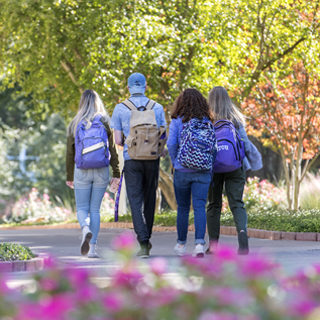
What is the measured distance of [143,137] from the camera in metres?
7.05

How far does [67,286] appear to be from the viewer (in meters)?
2.65

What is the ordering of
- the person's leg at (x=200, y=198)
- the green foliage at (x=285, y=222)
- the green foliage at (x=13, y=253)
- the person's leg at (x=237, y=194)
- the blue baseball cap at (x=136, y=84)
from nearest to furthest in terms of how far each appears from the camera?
the green foliage at (x=13, y=253)
the person's leg at (x=200, y=198)
the blue baseball cap at (x=136, y=84)
the person's leg at (x=237, y=194)
the green foliage at (x=285, y=222)

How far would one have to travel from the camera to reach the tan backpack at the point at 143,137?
7.02m

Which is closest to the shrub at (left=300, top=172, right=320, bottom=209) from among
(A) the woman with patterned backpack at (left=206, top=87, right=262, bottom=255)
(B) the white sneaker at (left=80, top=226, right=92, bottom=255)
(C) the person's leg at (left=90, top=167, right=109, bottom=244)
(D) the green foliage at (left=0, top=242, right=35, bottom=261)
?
(A) the woman with patterned backpack at (left=206, top=87, right=262, bottom=255)

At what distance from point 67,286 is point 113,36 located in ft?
35.5

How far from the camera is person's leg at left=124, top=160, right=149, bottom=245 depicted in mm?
7008

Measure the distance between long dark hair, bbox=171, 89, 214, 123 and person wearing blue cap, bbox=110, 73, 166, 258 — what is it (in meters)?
0.24

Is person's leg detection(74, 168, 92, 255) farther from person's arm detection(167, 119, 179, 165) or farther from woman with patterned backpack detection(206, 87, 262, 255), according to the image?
woman with patterned backpack detection(206, 87, 262, 255)

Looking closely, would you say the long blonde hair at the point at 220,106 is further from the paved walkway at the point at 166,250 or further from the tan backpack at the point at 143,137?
the paved walkway at the point at 166,250

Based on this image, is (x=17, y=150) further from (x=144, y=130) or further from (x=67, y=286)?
(x=67, y=286)

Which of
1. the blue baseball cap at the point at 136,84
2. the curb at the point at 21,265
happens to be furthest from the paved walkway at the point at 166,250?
the blue baseball cap at the point at 136,84

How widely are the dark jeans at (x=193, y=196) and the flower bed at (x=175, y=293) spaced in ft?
13.1

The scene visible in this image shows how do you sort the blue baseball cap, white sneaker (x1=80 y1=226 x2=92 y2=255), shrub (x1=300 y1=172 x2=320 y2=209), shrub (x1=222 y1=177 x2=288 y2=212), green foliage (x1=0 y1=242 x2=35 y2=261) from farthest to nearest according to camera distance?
shrub (x1=222 y1=177 x2=288 y2=212) → shrub (x1=300 y1=172 x2=320 y2=209) → the blue baseball cap → white sneaker (x1=80 y1=226 x2=92 y2=255) → green foliage (x1=0 y1=242 x2=35 y2=261)

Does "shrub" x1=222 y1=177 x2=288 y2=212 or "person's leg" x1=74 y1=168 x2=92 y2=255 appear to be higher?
"person's leg" x1=74 y1=168 x2=92 y2=255
